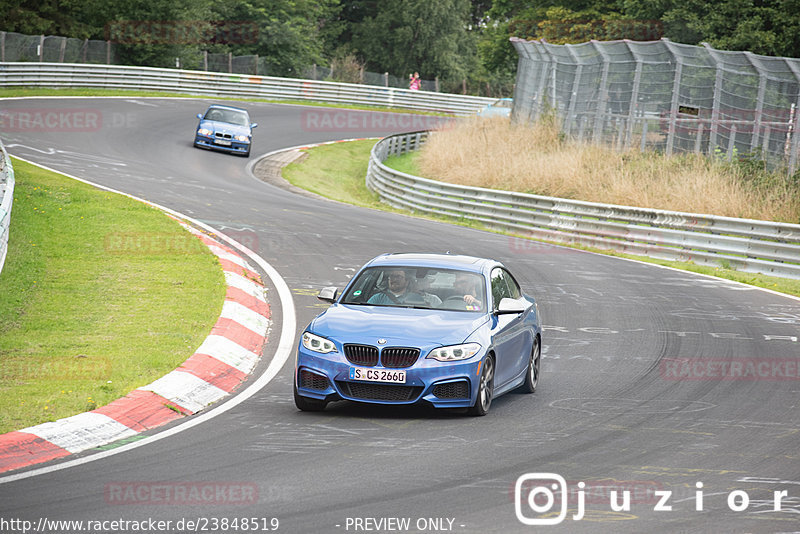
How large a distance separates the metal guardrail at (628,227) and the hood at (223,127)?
892 cm

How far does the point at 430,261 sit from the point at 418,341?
1709 mm

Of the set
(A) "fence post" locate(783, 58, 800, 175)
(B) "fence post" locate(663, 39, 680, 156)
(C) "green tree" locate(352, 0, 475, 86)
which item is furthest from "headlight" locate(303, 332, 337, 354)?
(C) "green tree" locate(352, 0, 475, 86)

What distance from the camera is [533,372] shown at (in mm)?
10711

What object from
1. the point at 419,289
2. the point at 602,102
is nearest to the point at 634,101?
the point at 602,102

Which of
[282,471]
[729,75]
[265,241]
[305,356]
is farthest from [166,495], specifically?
[729,75]

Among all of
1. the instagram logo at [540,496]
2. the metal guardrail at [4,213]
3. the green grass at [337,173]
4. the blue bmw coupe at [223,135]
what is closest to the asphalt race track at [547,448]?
the instagram logo at [540,496]

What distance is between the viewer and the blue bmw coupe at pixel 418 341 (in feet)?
29.3

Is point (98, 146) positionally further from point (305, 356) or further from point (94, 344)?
point (305, 356)

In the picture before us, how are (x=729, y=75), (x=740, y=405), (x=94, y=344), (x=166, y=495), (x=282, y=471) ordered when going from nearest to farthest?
(x=166, y=495), (x=282, y=471), (x=740, y=405), (x=94, y=344), (x=729, y=75)

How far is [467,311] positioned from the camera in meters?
9.92

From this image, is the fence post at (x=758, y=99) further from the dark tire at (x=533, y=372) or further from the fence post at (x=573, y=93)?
the dark tire at (x=533, y=372)

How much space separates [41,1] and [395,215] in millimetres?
37089

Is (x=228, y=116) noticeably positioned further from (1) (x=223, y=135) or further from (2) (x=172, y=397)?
(2) (x=172, y=397)

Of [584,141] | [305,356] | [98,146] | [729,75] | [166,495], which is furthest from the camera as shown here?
[98,146]
